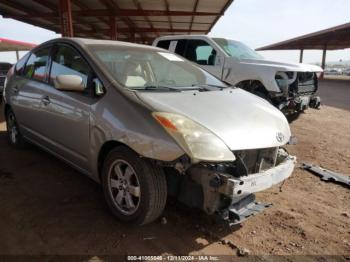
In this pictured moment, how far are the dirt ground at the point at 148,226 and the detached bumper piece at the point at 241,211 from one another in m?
0.21

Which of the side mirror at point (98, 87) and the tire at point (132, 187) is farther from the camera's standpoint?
the side mirror at point (98, 87)

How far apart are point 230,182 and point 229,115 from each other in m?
0.67

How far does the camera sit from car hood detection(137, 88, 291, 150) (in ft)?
8.05

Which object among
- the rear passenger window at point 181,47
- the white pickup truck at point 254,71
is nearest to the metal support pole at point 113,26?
the white pickup truck at point 254,71

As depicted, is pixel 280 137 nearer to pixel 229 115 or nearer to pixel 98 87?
pixel 229 115

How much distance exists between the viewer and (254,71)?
672cm

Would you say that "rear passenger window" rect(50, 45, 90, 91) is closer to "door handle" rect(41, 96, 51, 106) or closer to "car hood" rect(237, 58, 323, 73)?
"door handle" rect(41, 96, 51, 106)

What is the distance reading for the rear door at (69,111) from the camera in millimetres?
2992

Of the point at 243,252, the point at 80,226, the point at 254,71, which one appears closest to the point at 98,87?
the point at 80,226

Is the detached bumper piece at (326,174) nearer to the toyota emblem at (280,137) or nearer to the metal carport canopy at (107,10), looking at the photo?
the toyota emblem at (280,137)

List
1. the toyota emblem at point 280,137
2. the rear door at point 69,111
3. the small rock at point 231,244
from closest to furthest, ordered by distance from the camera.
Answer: the small rock at point 231,244, the toyota emblem at point 280,137, the rear door at point 69,111

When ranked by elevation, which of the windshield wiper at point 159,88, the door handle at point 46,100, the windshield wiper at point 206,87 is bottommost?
the door handle at point 46,100

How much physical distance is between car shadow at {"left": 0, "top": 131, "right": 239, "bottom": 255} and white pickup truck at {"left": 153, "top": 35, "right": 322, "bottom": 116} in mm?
4228

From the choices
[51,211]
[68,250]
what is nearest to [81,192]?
[51,211]
